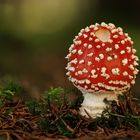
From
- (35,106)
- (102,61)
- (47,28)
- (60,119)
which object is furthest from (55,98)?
(47,28)

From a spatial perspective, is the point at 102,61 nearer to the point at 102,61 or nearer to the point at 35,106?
the point at 102,61

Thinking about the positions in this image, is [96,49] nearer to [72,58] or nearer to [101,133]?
[72,58]

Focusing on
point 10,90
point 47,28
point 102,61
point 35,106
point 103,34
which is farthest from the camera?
point 47,28

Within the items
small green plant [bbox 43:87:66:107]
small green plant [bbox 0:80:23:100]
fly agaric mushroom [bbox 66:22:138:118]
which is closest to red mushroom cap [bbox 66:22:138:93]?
fly agaric mushroom [bbox 66:22:138:118]

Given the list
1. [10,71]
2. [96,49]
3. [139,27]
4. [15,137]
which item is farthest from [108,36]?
[139,27]

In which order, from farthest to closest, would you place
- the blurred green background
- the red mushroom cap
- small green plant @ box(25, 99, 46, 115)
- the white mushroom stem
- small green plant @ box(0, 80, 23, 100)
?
the blurred green background → small green plant @ box(0, 80, 23, 100) → small green plant @ box(25, 99, 46, 115) → the white mushroom stem → the red mushroom cap

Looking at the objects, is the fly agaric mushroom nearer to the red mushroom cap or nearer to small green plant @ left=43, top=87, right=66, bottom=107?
the red mushroom cap

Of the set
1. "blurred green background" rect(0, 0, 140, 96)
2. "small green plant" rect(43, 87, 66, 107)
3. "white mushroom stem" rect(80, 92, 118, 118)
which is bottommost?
"white mushroom stem" rect(80, 92, 118, 118)

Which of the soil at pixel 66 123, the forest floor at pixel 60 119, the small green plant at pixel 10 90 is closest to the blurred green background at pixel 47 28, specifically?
the small green plant at pixel 10 90
